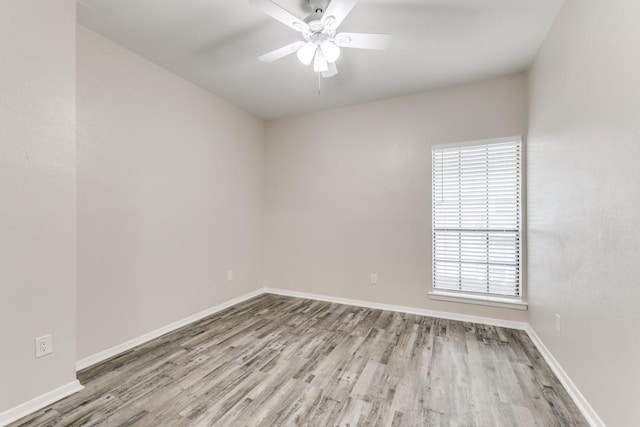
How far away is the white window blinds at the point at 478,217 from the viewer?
3.00 meters

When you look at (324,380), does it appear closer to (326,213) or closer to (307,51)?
(326,213)

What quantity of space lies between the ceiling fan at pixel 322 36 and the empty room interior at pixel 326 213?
2 cm

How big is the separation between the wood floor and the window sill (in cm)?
26

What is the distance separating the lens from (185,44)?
2.44 metres

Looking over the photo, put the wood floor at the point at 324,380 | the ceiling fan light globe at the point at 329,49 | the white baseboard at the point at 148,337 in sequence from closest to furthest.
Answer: the wood floor at the point at 324,380
the ceiling fan light globe at the point at 329,49
the white baseboard at the point at 148,337

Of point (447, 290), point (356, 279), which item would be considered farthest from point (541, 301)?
point (356, 279)

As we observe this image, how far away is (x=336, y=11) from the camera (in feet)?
5.48

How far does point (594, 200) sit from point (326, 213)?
2829 millimetres

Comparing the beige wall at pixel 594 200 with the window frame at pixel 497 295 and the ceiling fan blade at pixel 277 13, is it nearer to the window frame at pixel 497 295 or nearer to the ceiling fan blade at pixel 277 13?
the window frame at pixel 497 295

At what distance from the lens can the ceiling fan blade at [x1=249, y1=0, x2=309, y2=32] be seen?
1.57 m

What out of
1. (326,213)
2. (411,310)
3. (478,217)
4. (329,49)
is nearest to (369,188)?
(326,213)

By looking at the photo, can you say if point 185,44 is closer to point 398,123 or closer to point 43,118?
point 43,118

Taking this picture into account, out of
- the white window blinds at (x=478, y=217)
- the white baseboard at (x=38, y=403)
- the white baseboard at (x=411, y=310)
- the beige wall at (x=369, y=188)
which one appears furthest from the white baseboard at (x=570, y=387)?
the white baseboard at (x=38, y=403)

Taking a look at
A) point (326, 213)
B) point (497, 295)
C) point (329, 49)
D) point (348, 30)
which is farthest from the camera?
point (326, 213)
